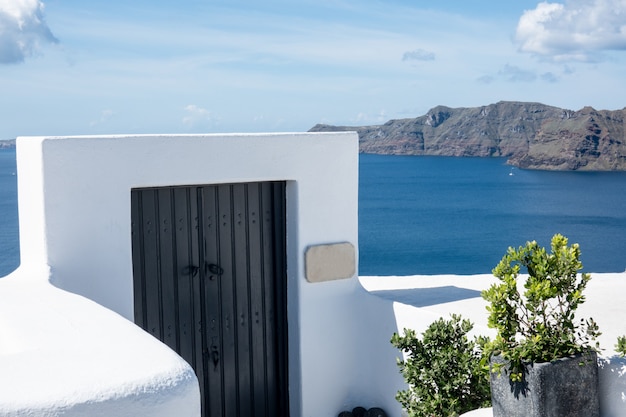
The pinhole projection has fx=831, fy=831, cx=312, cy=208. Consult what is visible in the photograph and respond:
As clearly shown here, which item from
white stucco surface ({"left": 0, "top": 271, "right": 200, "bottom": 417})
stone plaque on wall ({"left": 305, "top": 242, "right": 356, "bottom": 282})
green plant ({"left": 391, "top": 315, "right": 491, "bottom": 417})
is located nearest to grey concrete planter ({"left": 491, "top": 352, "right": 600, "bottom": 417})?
green plant ({"left": 391, "top": 315, "right": 491, "bottom": 417})

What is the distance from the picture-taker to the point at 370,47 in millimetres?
75125

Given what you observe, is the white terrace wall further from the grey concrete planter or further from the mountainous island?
the mountainous island

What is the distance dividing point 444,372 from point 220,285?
182cm

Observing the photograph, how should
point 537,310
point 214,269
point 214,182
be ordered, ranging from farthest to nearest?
1. point 214,269
2. point 214,182
3. point 537,310

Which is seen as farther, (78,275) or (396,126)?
(396,126)

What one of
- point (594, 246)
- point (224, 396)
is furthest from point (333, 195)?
point (594, 246)

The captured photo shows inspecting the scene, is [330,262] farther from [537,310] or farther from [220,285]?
[537,310]

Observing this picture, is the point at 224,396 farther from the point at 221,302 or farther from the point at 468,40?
the point at 468,40

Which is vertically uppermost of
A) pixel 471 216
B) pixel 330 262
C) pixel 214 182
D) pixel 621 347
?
pixel 214 182

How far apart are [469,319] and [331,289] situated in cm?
126

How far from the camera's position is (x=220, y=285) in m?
6.18

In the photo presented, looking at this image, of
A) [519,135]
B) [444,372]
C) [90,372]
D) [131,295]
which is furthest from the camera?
[519,135]

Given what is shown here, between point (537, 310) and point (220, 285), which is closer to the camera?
point (537, 310)

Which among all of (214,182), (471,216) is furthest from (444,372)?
(471,216)
